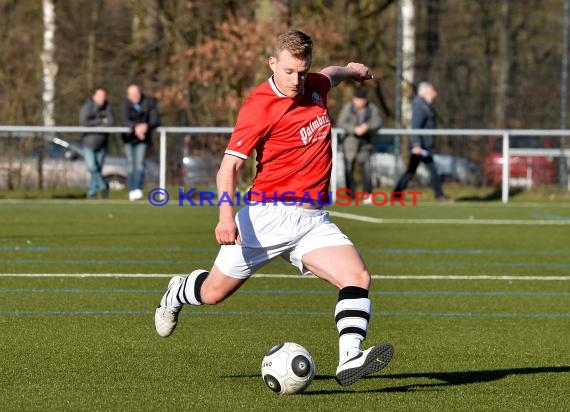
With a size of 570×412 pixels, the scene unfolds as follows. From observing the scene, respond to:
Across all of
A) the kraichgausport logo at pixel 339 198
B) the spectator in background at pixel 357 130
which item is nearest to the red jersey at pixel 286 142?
the kraichgausport logo at pixel 339 198

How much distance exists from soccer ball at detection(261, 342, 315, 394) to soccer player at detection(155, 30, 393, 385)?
0.23 metres

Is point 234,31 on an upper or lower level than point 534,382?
upper

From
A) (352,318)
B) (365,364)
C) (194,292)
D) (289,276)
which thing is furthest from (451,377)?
(289,276)

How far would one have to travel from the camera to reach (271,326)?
9.80 metres

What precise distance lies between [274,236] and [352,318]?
597 mm

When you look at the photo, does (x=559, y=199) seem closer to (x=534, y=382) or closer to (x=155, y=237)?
(x=155, y=237)

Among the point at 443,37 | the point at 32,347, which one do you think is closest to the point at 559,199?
the point at 443,37

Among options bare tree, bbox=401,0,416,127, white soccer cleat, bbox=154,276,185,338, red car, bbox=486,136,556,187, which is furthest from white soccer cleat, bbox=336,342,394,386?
bare tree, bbox=401,0,416,127

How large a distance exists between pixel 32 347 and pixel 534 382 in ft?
9.88

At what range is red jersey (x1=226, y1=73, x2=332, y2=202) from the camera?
7.40 meters

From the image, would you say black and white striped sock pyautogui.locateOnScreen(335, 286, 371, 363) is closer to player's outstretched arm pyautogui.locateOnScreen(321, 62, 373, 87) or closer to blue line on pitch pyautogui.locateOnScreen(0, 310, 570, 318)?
player's outstretched arm pyautogui.locateOnScreen(321, 62, 373, 87)

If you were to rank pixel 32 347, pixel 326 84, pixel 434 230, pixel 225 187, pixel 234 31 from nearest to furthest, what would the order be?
1. pixel 225 187
2. pixel 326 84
3. pixel 32 347
4. pixel 434 230
5. pixel 234 31

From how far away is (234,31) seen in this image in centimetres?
3130

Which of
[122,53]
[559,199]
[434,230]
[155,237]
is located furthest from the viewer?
[122,53]
